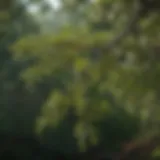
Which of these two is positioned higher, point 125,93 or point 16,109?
point 16,109

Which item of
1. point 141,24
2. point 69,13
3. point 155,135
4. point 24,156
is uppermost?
point 24,156

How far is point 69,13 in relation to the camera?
→ 1728 millimetres

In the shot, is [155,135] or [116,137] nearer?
[155,135]

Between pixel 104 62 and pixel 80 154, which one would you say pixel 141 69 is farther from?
pixel 80 154

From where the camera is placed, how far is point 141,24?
154 cm

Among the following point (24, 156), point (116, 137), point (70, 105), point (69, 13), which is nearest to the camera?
point (70, 105)

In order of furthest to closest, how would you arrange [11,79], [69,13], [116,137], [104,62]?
1. [116,137]
2. [11,79]
3. [69,13]
4. [104,62]

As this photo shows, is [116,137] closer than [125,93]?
No

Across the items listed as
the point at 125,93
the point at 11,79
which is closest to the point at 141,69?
the point at 125,93

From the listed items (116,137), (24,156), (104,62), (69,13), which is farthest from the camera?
(24,156)

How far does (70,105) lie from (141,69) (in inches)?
10.7

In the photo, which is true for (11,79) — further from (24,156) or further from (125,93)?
(125,93)

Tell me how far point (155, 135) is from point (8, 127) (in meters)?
1.61

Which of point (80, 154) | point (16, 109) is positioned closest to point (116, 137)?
point (80, 154)
